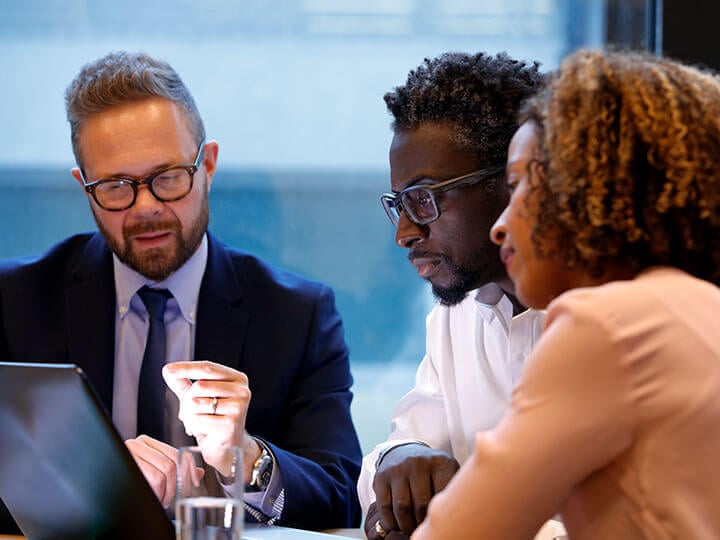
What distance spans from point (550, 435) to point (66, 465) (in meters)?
0.62

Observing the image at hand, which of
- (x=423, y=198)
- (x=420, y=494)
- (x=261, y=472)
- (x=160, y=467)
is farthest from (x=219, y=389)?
(x=423, y=198)

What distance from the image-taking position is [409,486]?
1.59 meters

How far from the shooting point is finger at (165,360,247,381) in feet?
5.32

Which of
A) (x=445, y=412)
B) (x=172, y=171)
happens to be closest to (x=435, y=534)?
(x=445, y=412)

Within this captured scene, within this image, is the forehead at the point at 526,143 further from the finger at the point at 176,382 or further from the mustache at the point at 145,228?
the mustache at the point at 145,228

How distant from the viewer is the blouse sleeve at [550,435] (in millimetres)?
981

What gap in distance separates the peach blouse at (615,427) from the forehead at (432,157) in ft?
2.66

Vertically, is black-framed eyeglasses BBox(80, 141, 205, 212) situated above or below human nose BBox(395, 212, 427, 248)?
above

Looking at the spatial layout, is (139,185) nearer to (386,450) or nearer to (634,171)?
(386,450)

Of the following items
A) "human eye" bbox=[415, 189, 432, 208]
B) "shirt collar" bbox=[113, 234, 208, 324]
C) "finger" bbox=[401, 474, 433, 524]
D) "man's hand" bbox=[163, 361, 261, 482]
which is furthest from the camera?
"shirt collar" bbox=[113, 234, 208, 324]

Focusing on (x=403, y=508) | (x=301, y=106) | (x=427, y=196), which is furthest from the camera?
(x=301, y=106)

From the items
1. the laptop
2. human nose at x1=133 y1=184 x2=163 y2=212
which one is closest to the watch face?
the laptop

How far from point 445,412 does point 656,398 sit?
3.50 ft

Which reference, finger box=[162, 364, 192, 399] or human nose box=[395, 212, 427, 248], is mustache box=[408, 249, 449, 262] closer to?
human nose box=[395, 212, 427, 248]
